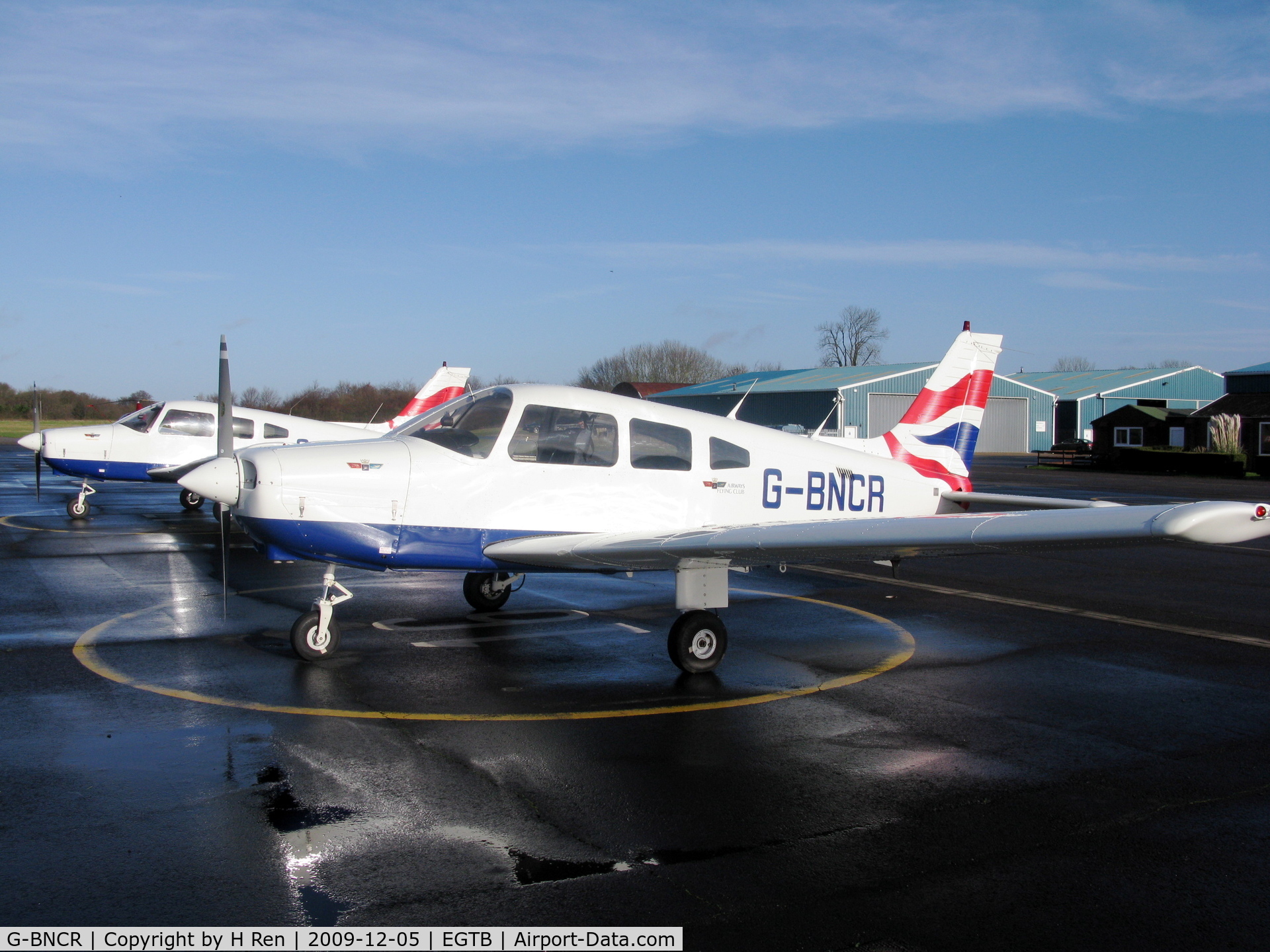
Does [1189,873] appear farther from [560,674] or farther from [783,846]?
[560,674]

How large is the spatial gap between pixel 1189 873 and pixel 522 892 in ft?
9.61

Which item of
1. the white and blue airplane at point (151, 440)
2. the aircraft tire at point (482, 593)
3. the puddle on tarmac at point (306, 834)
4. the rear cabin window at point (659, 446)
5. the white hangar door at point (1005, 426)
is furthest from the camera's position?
the white hangar door at point (1005, 426)

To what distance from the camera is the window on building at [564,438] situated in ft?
27.1

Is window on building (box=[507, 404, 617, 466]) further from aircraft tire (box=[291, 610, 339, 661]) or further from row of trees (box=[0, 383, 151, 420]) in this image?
row of trees (box=[0, 383, 151, 420])

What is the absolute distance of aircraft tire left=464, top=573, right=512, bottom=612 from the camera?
10383 mm

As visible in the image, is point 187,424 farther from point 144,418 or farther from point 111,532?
point 111,532

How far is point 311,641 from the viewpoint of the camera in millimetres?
8062

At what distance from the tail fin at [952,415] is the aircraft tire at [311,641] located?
6.49 metres

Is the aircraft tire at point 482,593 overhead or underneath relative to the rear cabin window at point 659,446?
underneath

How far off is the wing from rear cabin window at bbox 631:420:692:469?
72 cm

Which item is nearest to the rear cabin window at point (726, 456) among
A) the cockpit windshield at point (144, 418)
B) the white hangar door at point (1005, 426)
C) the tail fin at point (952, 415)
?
the tail fin at point (952, 415)

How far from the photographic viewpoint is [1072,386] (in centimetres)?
7475

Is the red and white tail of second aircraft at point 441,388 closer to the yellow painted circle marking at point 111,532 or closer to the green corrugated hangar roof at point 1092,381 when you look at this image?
the yellow painted circle marking at point 111,532

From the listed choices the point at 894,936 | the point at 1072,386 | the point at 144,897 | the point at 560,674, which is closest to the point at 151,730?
the point at 144,897
